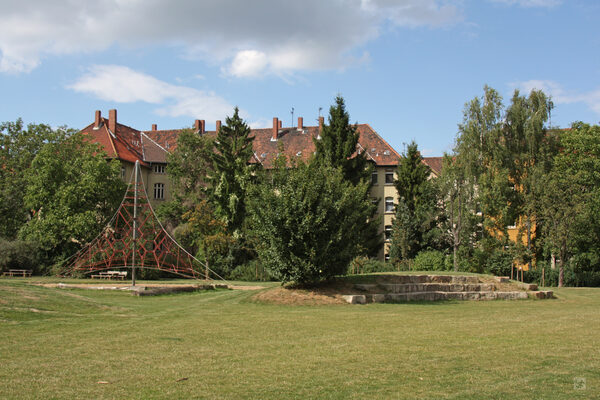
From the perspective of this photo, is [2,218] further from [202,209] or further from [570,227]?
[570,227]

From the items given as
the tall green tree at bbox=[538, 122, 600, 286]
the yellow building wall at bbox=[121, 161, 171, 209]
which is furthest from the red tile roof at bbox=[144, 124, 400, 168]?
the tall green tree at bbox=[538, 122, 600, 286]

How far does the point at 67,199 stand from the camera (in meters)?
46.4

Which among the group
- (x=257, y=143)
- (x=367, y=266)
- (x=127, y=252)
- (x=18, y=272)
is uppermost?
(x=257, y=143)

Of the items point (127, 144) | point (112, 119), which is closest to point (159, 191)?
point (127, 144)

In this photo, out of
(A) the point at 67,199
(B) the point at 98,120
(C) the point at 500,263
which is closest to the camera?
(C) the point at 500,263

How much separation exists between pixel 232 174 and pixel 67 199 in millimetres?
14199

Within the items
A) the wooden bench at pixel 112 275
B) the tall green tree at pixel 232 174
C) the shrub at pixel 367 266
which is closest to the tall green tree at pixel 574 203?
the shrub at pixel 367 266

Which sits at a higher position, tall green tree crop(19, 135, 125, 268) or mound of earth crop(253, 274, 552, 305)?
tall green tree crop(19, 135, 125, 268)

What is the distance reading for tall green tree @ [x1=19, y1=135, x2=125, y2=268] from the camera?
45562 mm

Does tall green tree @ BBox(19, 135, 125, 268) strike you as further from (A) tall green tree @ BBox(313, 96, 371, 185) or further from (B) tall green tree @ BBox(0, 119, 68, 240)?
(A) tall green tree @ BBox(313, 96, 371, 185)

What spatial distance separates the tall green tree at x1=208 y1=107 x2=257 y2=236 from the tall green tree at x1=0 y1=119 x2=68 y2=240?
15.6 meters

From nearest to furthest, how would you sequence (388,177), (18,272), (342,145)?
(18,272) < (342,145) < (388,177)

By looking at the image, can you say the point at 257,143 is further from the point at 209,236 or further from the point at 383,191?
the point at 209,236

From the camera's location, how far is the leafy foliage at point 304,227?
825 inches
